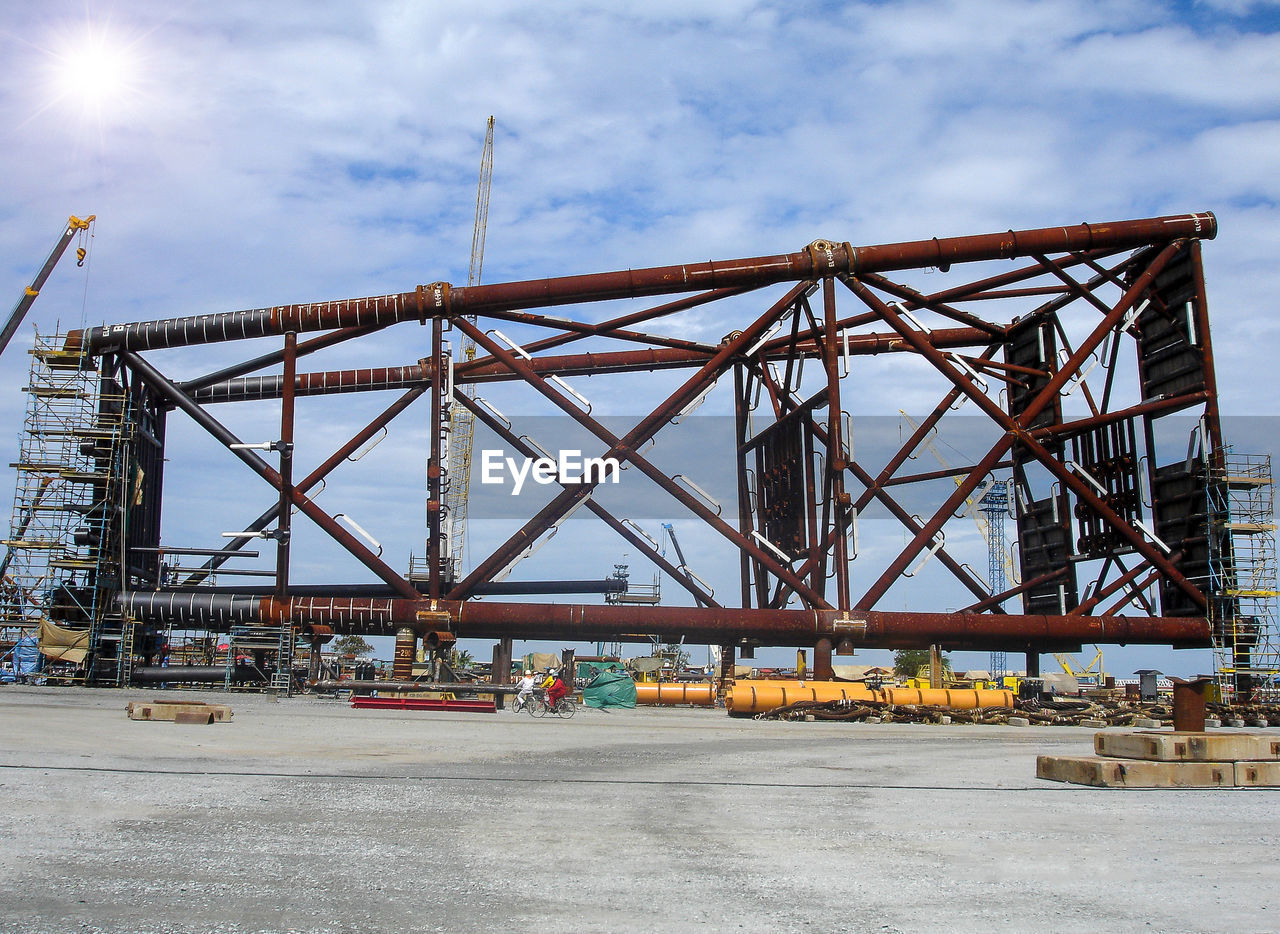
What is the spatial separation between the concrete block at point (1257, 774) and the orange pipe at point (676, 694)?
26667 millimetres

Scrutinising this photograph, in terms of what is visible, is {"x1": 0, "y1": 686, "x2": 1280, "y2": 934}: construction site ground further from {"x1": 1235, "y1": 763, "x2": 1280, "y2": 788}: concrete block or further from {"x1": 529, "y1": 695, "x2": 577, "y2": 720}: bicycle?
{"x1": 529, "y1": 695, "x2": 577, "y2": 720}: bicycle

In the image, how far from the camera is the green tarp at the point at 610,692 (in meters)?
36.0

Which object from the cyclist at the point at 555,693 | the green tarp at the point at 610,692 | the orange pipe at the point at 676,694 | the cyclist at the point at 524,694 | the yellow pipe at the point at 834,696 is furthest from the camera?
the orange pipe at the point at 676,694

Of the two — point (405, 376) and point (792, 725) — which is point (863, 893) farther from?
point (405, 376)

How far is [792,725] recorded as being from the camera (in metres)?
27.2

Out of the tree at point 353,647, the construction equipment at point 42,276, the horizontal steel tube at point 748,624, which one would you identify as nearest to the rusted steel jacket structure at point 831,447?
the horizontal steel tube at point 748,624

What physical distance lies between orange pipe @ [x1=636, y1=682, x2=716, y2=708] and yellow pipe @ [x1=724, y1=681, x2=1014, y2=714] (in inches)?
248

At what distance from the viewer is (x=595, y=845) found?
8.39m

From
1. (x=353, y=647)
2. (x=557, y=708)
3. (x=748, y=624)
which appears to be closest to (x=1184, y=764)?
(x=557, y=708)

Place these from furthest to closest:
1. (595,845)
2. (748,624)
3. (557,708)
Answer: (748,624) → (557,708) → (595,845)

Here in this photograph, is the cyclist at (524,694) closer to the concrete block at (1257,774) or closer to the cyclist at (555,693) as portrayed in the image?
the cyclist at (555,693)

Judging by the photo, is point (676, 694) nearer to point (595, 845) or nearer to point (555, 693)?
point (555, 693)

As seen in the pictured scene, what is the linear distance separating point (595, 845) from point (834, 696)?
24278mm

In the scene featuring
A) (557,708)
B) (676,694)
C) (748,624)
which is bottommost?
(676,694)
